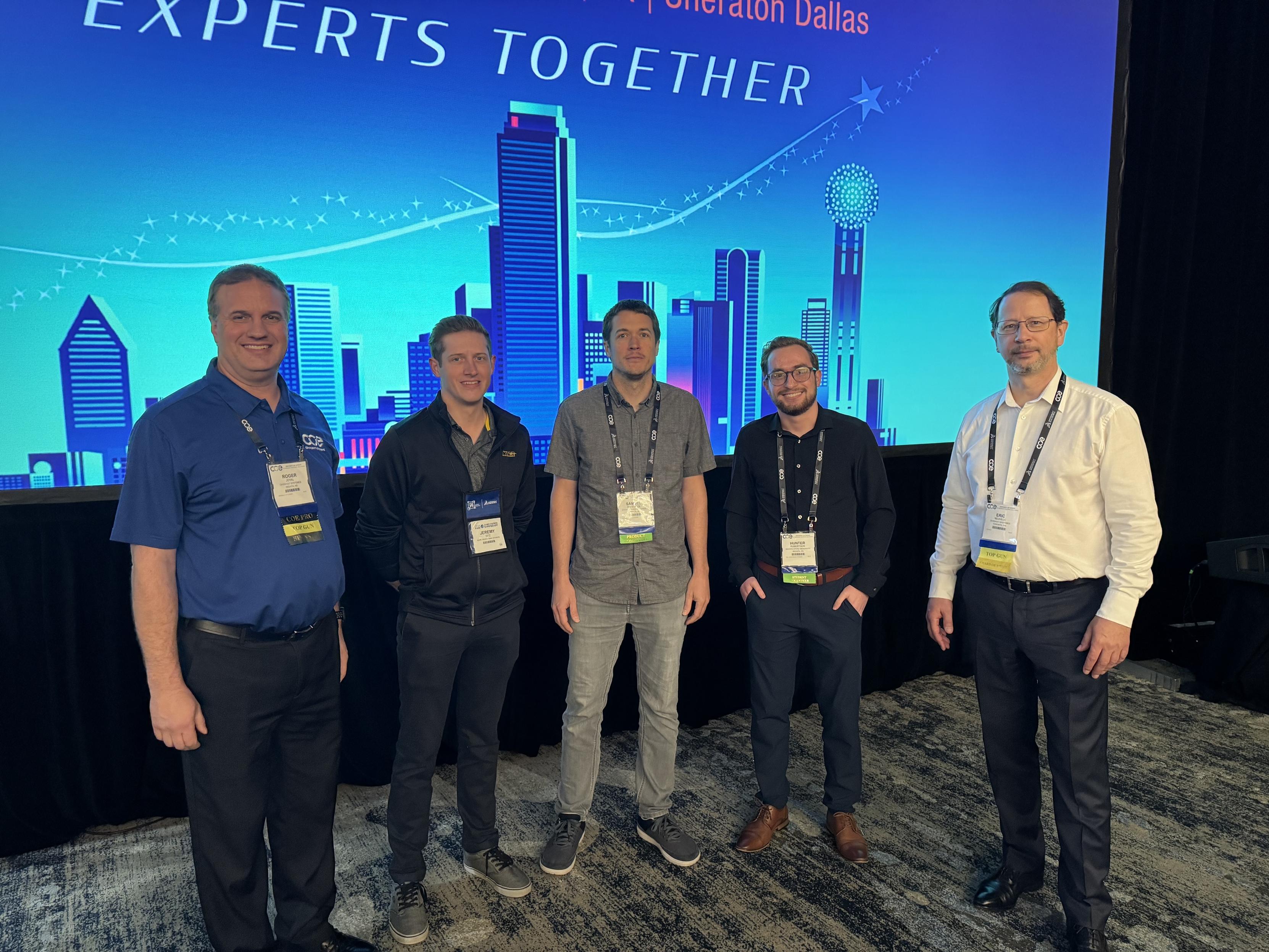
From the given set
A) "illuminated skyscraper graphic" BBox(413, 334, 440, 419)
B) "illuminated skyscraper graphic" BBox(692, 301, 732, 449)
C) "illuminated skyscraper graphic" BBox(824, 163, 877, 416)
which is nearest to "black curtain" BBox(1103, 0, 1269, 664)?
"illuminated skyscraper graphic" BBox(824, 163, 877, 416)

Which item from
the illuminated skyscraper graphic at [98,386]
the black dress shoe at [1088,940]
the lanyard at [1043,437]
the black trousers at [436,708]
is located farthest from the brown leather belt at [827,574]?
the illuminated skyscraper graphic at [98,386]

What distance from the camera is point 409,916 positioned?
213cm

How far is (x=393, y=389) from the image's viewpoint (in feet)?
9.62

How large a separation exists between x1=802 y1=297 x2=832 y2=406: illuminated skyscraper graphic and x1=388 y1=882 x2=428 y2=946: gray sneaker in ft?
8.75

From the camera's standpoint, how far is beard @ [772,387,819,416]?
7.94 ft

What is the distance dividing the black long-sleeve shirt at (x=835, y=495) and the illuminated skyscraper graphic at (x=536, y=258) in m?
1.01

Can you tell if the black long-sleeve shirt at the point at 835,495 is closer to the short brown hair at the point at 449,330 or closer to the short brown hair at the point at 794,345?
the short brown hair at the point at 794,345

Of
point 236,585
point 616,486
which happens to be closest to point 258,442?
point 236,585

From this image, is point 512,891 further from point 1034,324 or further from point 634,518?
point 1034,324

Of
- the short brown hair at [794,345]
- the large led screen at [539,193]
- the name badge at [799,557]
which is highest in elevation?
the large led screen at [539,193]

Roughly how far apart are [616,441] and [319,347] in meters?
1.22

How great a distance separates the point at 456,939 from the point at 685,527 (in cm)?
132

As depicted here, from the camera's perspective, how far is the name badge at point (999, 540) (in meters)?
2.07

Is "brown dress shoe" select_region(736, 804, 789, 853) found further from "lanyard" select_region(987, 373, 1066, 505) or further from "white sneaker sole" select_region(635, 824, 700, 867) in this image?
"lanyard" select_region(987, 373, 1066, 505)
